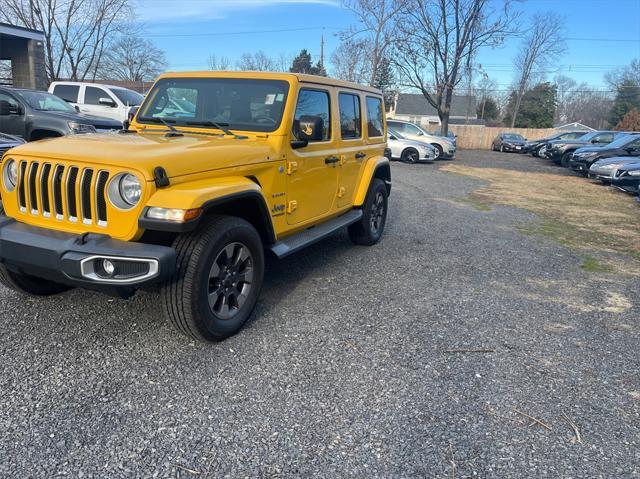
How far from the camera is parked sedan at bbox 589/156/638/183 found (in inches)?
566

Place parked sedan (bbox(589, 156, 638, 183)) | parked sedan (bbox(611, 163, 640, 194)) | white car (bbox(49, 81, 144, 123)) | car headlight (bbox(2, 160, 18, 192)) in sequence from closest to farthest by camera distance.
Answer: car headlight (bbox(2, 160, 18, 192)) < parked sedan (bbox(611, 163, 640, 194)) < white car (bbox(49, 81, 144, 123)) < parked sedan (bbox(589, 156, 638, 183))

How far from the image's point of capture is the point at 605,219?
9.67m

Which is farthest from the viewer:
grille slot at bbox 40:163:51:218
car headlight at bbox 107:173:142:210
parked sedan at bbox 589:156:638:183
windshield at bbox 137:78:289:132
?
parked sedan at bbox 589:156:638:183

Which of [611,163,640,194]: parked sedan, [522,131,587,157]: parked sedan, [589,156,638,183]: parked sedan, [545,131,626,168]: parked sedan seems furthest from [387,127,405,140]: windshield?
[522,131,587,157]: parked sedan

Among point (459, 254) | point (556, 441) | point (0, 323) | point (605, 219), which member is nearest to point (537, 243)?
point (459, 254)

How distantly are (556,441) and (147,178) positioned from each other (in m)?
2.77

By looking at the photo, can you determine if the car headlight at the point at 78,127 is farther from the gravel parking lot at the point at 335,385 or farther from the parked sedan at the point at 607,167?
the parked sedan at the point at 607,167

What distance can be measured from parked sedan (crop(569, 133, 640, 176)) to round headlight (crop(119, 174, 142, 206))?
1730 centimetres

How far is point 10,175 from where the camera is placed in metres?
3.50

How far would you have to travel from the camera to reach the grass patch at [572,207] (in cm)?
783

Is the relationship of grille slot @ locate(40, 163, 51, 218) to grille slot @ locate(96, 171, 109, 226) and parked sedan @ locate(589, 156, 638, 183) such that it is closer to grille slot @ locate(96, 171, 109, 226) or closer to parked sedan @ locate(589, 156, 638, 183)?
grille slot @ locate(96, 171, 109, 226)

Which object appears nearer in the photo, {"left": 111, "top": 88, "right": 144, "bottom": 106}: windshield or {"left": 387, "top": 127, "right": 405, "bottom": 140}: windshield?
{"left": 111, "top": 88, "right": 144, "bottom": 106}: windshield

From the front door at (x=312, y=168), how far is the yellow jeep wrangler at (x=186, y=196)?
0.02 meters

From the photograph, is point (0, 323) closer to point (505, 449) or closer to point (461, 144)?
point (505, 449)
